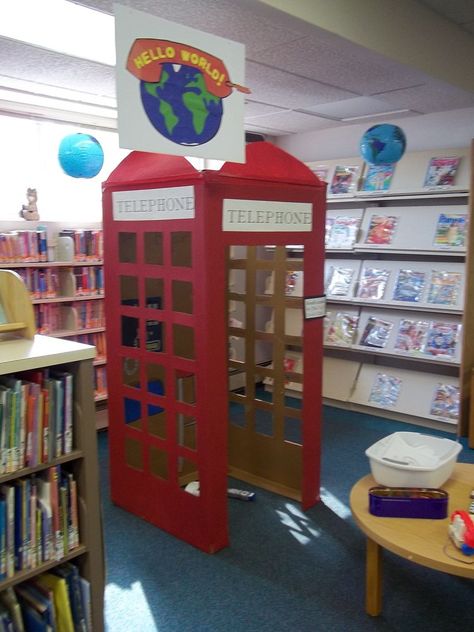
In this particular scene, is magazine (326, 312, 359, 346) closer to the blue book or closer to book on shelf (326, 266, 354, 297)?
book on shelf (326, 266, 354, 297)

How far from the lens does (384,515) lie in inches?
84.4

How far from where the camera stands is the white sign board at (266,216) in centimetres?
252

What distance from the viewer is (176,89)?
1.75m

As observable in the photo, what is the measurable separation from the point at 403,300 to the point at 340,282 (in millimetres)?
639

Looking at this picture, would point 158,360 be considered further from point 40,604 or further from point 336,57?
point 336,57

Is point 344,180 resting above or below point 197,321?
above

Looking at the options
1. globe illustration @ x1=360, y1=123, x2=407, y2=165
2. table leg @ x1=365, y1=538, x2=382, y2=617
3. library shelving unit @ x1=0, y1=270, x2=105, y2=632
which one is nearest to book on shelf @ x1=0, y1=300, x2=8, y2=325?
library shelving unit @ x1=0, y1=270, x2=105, y2=632

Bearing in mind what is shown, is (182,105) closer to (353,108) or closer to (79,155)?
(79,155)

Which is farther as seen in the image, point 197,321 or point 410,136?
point 410,136

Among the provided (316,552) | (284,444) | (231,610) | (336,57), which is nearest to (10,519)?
(231,610)

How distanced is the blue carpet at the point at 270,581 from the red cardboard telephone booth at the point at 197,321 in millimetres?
147

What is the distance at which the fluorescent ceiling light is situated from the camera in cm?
235

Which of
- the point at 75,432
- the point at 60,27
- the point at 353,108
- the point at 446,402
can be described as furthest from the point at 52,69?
the point at 446,402

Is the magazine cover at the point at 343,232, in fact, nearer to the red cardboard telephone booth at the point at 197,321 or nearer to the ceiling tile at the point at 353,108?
the ceiling tile at the point at 353,108
